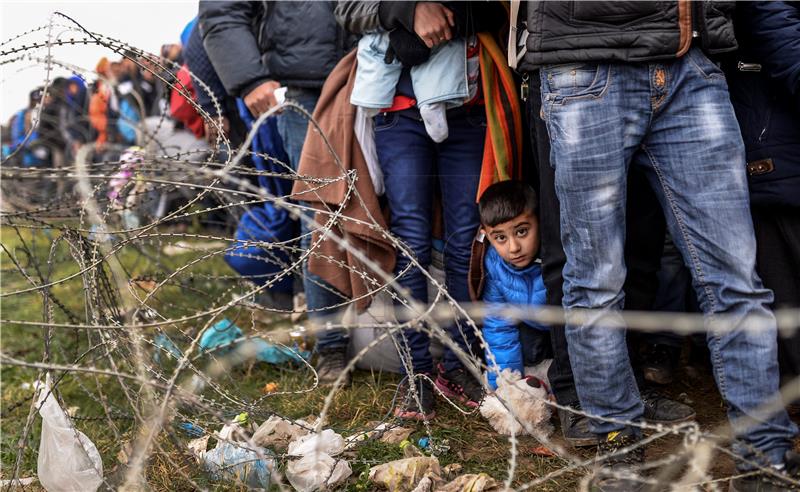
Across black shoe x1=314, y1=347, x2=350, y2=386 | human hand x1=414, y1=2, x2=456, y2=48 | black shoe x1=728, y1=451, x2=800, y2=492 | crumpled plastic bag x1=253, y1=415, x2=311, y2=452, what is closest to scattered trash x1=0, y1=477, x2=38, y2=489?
crumpled plastic bag x1=253, y1=415, x2=311, y2=452

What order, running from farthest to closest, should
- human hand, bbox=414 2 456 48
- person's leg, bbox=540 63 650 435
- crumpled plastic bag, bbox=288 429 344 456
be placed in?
human hand, bbox=414 2 456 48, crumpled plastic bag, bbox=288 429 344 456, person's leg, bbox=540 63 650 435

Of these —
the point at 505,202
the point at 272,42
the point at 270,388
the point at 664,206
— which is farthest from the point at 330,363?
the point at 664,206

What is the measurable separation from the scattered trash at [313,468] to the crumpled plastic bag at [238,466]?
0.08 m

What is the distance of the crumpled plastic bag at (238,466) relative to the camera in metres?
2.40

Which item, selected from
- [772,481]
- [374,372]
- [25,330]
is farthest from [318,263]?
[25,330]

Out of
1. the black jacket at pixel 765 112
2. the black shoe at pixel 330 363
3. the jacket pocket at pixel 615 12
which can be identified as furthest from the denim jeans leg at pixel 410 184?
the black jacket at pixel 765 112

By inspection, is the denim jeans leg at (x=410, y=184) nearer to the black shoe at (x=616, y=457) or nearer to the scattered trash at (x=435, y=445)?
the scattered trash at (x=435, y=445)

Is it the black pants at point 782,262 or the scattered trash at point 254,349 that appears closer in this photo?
the black pants at point 782,262

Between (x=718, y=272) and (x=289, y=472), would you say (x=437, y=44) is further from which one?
(x=289, y=472)

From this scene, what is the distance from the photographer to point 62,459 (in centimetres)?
239

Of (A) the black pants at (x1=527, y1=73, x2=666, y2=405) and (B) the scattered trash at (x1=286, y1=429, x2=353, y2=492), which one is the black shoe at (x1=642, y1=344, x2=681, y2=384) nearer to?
(A) the black pants at (x1=527, y1=73, x2=666, y2=405)

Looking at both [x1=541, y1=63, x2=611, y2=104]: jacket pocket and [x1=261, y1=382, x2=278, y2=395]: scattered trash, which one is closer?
[x1=541, y1=63, x2=611, y2=104]: jacket pocket

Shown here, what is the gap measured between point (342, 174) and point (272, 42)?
0.86m

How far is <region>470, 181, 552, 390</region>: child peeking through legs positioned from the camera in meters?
2.91
